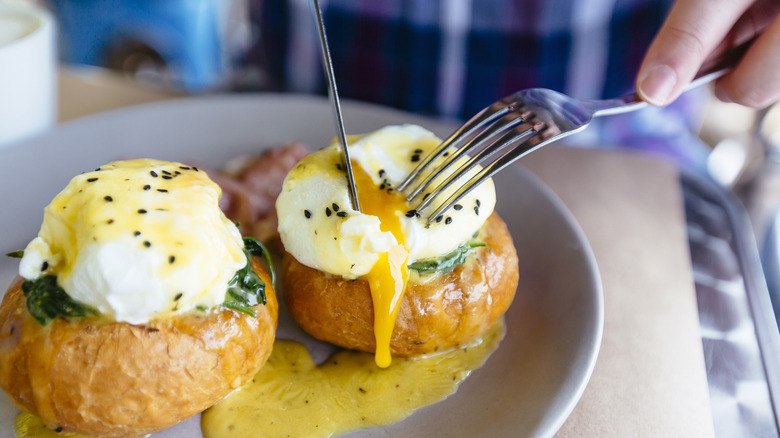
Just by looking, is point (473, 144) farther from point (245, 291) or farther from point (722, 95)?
point (722, 95)

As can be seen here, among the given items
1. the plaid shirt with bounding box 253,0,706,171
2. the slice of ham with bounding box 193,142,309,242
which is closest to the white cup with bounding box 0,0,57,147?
the slice of ham with bounding box 193,142,309,242

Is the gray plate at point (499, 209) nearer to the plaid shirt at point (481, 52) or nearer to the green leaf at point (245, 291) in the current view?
the green leaf at point (245, 291)

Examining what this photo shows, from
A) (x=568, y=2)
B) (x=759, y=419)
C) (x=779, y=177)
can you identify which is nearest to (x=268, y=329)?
(x=759, y=419)

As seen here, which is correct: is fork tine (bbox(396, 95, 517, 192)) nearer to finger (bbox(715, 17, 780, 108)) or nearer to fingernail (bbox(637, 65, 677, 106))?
fingernail (bbox(637, 65, 677, 106))

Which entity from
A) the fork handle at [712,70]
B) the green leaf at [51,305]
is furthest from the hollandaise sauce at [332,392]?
the fork handle at [712,70]

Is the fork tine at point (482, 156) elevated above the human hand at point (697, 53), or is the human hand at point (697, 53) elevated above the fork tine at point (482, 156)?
the human hand at point (697, 53)

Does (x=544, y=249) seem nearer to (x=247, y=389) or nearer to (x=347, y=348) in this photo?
(x=347, y=348)

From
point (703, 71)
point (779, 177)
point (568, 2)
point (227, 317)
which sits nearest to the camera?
point (227, 317)
